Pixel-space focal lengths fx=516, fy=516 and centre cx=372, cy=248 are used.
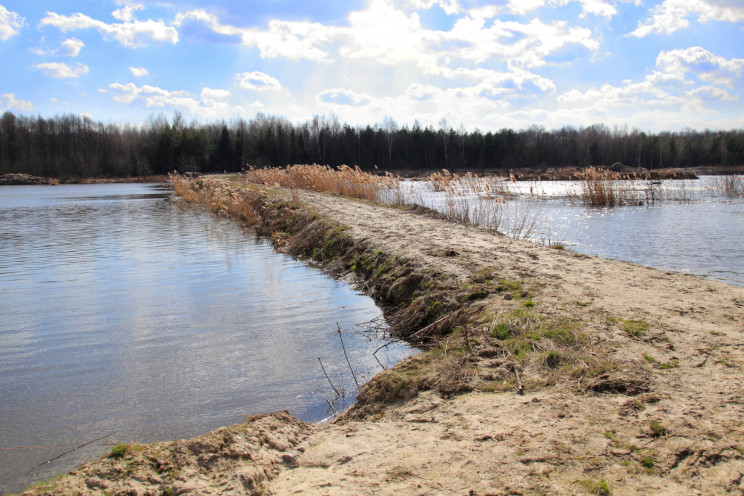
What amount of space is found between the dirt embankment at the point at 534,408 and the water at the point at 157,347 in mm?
817

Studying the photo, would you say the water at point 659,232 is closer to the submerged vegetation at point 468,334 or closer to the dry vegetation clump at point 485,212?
the dry vegetation clump at point 485,212

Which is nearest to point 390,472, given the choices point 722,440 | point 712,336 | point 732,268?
point 722,440

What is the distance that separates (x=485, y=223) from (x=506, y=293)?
8.95m

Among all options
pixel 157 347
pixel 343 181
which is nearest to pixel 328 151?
pixel 343 181

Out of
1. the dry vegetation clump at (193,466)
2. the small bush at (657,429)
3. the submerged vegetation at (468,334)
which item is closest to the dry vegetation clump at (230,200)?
the submerged vegetation at (468,334)

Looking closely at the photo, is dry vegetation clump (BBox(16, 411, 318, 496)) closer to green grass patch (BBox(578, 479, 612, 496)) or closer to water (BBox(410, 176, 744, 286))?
green grass patch (BBox(578, 479, 612, 496))

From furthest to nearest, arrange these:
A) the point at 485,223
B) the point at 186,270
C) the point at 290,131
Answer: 1. the point at 290,131
2. the point at 485,223
3. the point at 186,270

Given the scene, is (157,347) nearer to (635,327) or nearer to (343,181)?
(635,327)

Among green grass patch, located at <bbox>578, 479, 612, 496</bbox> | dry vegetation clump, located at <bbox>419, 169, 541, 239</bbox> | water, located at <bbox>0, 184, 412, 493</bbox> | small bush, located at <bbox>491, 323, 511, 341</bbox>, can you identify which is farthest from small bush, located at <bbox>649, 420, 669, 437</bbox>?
dry vegetation clump, located at <bbox>419, 169, 541, 239</bbox>

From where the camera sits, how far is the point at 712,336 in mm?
4562

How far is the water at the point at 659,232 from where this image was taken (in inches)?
402

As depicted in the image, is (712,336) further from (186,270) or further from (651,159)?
(651,159)

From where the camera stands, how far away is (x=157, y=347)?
19.4 feet

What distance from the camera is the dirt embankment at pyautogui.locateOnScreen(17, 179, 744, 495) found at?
2.71 m
